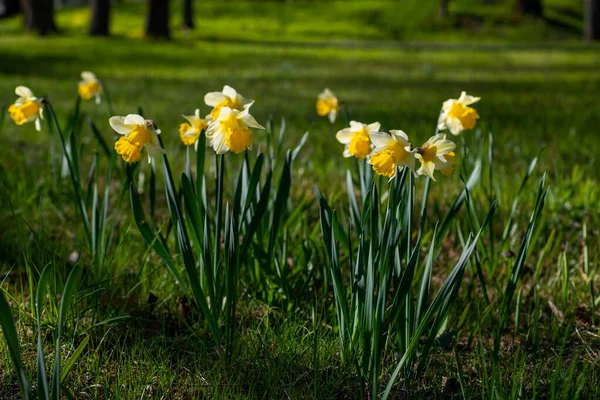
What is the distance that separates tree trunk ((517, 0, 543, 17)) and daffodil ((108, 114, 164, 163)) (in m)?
22.5

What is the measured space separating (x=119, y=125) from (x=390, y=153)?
636 millimetres

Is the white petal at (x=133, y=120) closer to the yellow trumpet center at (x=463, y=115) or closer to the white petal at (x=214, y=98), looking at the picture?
the white petal at (x=214, y=98)

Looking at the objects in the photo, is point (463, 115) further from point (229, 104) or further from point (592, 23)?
point (592, 23)

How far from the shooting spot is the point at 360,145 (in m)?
1.84

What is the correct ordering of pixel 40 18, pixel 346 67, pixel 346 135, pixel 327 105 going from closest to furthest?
pixel 346 135
pixel 327 105
pixel 346 67
pixel 40 18

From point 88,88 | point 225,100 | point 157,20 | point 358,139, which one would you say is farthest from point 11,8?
point 358,139

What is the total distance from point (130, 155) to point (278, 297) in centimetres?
70

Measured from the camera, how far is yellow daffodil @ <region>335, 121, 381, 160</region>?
184cm

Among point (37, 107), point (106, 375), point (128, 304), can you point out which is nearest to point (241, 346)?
point (106, 375)

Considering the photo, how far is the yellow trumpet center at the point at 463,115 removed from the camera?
196 centimetres

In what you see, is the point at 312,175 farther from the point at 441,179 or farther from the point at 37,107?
the point at 37,107

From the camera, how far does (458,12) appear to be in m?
22.9

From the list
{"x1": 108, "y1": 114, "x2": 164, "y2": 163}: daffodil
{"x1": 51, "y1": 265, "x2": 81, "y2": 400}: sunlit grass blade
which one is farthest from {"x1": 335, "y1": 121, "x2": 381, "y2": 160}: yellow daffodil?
{"x1": 51, "y1": 265, "x2": 81, "y2": 400}: sunlit grass blade

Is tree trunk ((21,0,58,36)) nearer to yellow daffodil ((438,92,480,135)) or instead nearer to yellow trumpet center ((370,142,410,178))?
yellow daffodil ((438,92,480,135))
